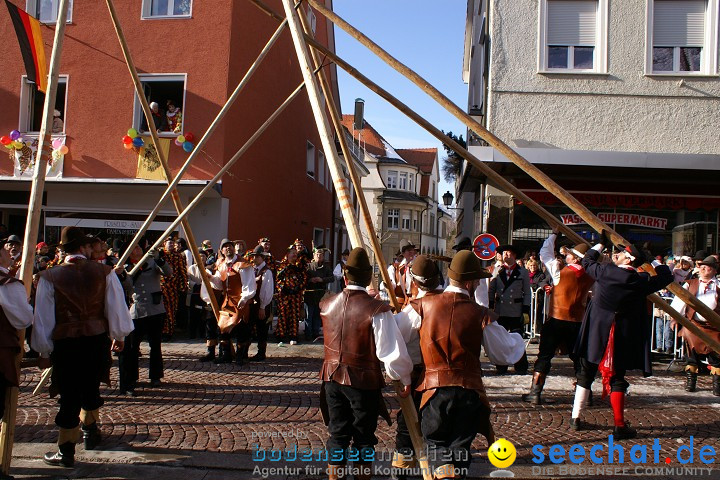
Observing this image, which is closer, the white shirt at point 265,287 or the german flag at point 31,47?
the german flag at point 31,47

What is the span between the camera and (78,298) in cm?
507

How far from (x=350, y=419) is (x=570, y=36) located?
11530mm

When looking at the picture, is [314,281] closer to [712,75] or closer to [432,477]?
[432,477]

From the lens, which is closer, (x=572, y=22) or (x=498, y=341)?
(x=498, y=341)

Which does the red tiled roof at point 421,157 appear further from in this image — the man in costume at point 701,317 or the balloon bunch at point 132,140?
the man in costume at point 701,317

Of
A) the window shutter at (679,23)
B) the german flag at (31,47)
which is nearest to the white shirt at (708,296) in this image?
the window shutter at (679,23)

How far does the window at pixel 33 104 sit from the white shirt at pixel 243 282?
8.72 metres

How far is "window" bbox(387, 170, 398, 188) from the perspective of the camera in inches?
2179

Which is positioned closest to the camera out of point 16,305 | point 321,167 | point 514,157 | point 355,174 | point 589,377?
point 16,305

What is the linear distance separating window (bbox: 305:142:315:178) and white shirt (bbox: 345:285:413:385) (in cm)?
1870

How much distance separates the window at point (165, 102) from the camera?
1497 cm

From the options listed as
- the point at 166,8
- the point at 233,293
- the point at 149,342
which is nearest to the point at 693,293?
the point at 233,293

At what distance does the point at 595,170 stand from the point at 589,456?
29.0ft

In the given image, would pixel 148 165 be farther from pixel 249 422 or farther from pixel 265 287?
pixel 249 422
